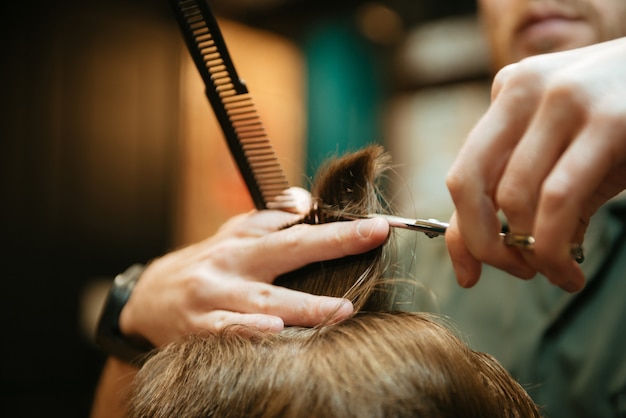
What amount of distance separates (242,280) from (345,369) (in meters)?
0.26

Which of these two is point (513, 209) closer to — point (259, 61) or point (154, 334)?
point (154, 334)

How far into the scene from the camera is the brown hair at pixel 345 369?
638 millimetres

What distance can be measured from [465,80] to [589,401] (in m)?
2.35

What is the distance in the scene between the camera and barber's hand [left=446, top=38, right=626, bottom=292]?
20.1 inches

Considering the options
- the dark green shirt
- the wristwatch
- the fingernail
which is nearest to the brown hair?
the fingernail

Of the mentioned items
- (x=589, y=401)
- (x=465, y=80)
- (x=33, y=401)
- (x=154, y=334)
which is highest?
(x=465, y=80)

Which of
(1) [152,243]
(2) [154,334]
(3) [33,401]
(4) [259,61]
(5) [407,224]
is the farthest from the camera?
(4) [259,61]

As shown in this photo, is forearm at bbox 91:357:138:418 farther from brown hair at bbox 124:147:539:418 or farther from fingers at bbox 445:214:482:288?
fingers at bbox 445:214:482:288

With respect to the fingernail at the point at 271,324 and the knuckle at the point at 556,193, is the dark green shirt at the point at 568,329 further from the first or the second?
the knuckle at the point at 556,193

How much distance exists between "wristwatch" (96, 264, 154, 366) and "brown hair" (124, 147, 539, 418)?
215 mm

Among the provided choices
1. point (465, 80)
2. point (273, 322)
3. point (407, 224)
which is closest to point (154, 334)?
point (273, 322)

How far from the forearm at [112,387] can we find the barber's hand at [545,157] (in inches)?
28.6

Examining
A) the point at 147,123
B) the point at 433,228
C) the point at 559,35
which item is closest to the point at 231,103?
the point at 433,228

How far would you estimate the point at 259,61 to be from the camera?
312 cm
